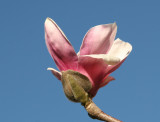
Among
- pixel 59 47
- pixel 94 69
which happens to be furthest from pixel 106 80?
pixel 59 47

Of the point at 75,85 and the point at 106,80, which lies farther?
the point at 106,80

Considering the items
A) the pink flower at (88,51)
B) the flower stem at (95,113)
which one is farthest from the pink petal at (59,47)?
the flower stem at (95,113)

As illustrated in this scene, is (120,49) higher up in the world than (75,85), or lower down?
higher up

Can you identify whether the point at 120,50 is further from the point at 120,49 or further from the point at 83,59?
the point at 83,59

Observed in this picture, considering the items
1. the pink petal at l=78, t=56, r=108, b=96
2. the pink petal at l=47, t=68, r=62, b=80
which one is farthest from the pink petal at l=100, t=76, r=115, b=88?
the pink petal at l=47, t=68, r=62, b=80

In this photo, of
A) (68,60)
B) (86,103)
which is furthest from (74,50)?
(86,103)

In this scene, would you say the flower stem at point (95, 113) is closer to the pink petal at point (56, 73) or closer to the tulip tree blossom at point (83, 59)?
the tulip tree blossom at point (83, 59)
